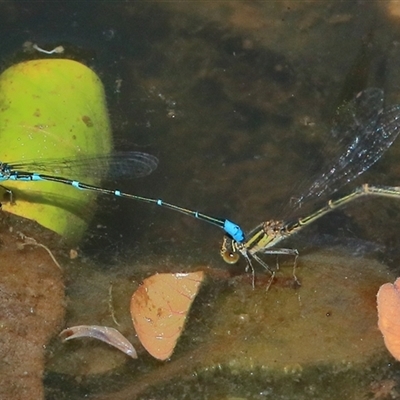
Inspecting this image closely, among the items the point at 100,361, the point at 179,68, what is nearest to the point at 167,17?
the point at 179,68

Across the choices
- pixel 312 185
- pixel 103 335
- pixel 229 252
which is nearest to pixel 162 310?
pixel 103 335

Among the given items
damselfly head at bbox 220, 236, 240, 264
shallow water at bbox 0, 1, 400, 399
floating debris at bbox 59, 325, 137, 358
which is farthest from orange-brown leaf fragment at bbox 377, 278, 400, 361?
floating debris at bbox 59, 325, 137, 358

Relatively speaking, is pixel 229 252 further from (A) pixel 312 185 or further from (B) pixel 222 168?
(A) pixel 312 185

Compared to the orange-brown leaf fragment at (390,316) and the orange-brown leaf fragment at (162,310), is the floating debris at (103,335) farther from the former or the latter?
the orange-brown leaf fragment at (390,316)

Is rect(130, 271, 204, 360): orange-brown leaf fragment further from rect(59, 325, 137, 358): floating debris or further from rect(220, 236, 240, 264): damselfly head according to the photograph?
rect(220, 236, 240, 264): damselfly head

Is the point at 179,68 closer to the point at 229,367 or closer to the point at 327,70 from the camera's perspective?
the point at 327,70
